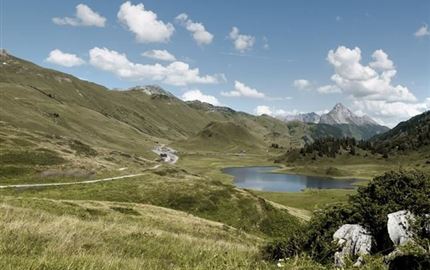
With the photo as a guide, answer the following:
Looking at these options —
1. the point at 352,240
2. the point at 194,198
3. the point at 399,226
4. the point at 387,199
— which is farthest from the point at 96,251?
the point at 194,198

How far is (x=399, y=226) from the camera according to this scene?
13.7m

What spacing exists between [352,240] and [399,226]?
177 cm

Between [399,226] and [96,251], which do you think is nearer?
[96,251]

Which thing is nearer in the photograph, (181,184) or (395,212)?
(395,212)

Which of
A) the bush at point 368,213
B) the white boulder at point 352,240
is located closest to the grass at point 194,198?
the bush at point 368,213

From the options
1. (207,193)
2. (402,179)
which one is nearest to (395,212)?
(402,179)

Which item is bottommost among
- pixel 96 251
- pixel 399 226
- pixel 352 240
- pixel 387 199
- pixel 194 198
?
pixel 194 198

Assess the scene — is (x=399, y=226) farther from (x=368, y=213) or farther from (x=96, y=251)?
(x=96, y=251)

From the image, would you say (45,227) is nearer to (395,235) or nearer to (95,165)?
(395,235)

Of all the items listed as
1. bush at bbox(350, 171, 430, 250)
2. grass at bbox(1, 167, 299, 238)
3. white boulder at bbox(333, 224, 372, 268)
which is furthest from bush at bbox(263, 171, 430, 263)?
grass at bbox(1, 167, 299, 238)

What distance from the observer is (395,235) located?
13500 millimetres

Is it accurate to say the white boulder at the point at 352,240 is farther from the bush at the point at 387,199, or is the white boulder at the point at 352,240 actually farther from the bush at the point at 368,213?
the bush at the point at 387,199

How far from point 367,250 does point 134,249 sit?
776cm

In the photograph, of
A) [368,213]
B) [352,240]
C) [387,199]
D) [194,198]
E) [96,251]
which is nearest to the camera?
[96,251]
